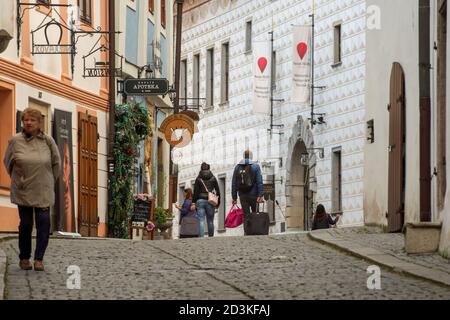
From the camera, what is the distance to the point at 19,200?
18797mm

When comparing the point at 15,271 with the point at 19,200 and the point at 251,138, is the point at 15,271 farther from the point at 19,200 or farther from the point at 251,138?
the point at 251,138

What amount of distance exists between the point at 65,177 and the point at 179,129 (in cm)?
748

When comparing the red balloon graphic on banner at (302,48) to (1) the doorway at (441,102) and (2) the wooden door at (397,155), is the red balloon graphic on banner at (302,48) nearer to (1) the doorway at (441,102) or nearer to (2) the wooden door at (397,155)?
(2) the wooden door at (397,155)

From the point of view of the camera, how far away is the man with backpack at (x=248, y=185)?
3406cm

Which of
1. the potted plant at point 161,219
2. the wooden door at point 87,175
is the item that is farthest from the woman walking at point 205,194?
the potted plant at point 161,219

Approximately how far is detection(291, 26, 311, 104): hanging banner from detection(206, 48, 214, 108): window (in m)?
12.1

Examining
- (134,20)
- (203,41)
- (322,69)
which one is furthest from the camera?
(203,41)

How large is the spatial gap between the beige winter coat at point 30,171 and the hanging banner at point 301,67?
113 ft

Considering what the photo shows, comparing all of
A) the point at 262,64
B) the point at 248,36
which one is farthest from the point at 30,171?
the point at 248,36

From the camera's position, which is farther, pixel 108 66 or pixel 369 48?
pixel 108 66

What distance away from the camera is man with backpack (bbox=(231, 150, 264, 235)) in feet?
112

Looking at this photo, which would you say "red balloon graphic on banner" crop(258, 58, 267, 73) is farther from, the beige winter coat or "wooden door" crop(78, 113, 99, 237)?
the beige winter coat

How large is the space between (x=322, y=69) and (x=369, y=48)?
2032cm
